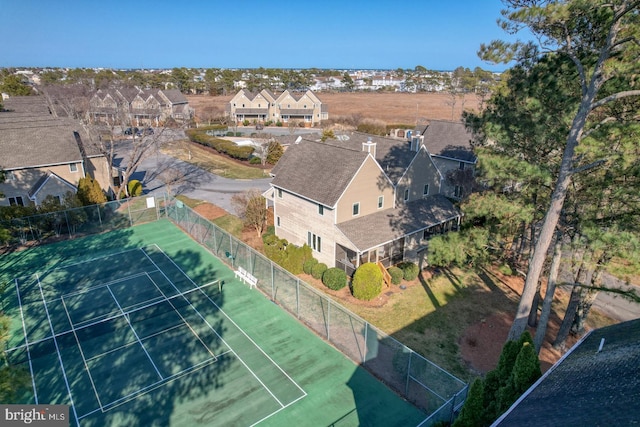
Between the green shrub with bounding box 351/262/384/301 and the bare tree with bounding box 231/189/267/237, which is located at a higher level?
the bare tree with bounding box 231/189/267/237

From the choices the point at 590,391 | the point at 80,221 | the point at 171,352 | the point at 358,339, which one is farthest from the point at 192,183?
the point at 590,391

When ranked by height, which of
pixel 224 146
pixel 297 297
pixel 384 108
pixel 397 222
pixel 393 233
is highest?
pixel 384 108

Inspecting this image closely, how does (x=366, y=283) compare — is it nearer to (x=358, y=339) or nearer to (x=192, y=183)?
(x=358, y=339)

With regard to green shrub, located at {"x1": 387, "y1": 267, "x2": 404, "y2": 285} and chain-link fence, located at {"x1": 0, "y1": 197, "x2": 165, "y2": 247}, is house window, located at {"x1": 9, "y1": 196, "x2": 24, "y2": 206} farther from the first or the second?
green shrub, located at {"x1": 387, "y1": 267, "x2": 404, "y2": 285}

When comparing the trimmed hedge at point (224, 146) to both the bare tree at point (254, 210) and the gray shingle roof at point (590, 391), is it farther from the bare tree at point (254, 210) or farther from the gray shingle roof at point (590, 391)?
the gray shingle roof at point (590, 391)

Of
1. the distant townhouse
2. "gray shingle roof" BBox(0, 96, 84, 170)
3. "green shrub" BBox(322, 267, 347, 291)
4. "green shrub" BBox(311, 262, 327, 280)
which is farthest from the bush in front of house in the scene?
the distant townhouse

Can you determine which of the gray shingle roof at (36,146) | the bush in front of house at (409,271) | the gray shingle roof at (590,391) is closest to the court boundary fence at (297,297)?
the gray shingle roof at (590,391)

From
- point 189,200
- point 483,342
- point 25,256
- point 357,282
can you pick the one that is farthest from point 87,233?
point 483,342
